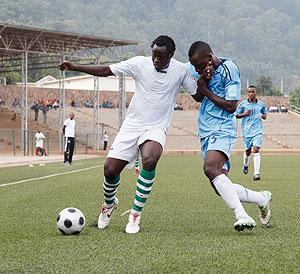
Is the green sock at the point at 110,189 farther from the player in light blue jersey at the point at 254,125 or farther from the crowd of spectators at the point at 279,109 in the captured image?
the crowd of spectators at the point at 279,109

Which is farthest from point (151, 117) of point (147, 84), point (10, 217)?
point (10, 217)

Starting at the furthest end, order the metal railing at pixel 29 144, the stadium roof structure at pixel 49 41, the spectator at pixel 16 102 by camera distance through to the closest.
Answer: the spectator at pixel 16 102 < the metal railing at pixel 29 144 < the stadium roof structure at pixel 49 41

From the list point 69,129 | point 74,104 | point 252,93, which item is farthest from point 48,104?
point 252,93

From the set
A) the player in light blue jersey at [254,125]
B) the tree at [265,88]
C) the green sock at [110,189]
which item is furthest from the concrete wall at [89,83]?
the green sock at [110,189]

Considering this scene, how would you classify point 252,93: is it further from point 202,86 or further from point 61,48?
point 61,48

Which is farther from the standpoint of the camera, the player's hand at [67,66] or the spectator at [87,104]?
the spectator at [87,104]

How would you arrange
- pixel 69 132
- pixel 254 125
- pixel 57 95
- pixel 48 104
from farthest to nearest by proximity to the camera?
pixel 57 95, pixel 48 104, pixel 69 132, pixel 254 125

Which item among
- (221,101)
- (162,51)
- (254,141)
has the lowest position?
(254,141)

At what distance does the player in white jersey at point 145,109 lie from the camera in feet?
24.1

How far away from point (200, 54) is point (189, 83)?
1.69 feet

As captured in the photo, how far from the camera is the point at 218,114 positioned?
729 centimetres

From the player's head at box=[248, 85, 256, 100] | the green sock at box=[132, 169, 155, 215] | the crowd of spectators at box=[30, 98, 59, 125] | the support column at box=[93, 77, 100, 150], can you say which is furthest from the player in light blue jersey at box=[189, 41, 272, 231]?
the crowd of spectators at box=[30, 98, 59, 125]

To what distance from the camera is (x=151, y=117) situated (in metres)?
7.46

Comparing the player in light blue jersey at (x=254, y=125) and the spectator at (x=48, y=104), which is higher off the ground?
the player in light blue jersey at (x=254, y=125)
